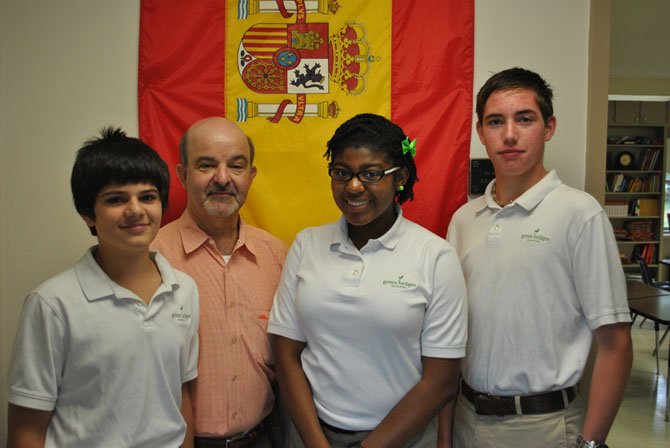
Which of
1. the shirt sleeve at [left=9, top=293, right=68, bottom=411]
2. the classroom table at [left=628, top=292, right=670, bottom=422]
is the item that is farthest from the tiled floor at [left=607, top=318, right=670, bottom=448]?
the shirt sleeve at [left=9, top=293, right=68, bottom=411]

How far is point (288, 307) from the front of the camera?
1.54 metres

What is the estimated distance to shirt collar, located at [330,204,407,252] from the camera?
1.47m

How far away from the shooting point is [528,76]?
1.59m

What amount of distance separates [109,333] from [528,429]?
127 centimetres

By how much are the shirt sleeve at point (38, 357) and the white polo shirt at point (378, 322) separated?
2.14ft

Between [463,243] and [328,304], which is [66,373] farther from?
[463,243]

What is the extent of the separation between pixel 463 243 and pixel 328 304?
1.99ft

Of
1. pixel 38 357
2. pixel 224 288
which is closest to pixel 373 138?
pixel 224 288

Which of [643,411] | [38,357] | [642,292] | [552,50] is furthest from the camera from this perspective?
[642,292]

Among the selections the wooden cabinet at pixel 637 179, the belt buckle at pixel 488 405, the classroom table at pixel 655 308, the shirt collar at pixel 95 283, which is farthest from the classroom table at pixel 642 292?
the shirt collar at pixel 95 283

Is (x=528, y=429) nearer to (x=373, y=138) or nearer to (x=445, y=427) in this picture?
(x=445, y=427)

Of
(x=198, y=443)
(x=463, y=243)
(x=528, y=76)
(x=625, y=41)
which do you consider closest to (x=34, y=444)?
(x=198, y=443)

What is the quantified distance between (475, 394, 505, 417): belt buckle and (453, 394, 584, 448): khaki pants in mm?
21

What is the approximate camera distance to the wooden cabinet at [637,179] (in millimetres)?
7953
